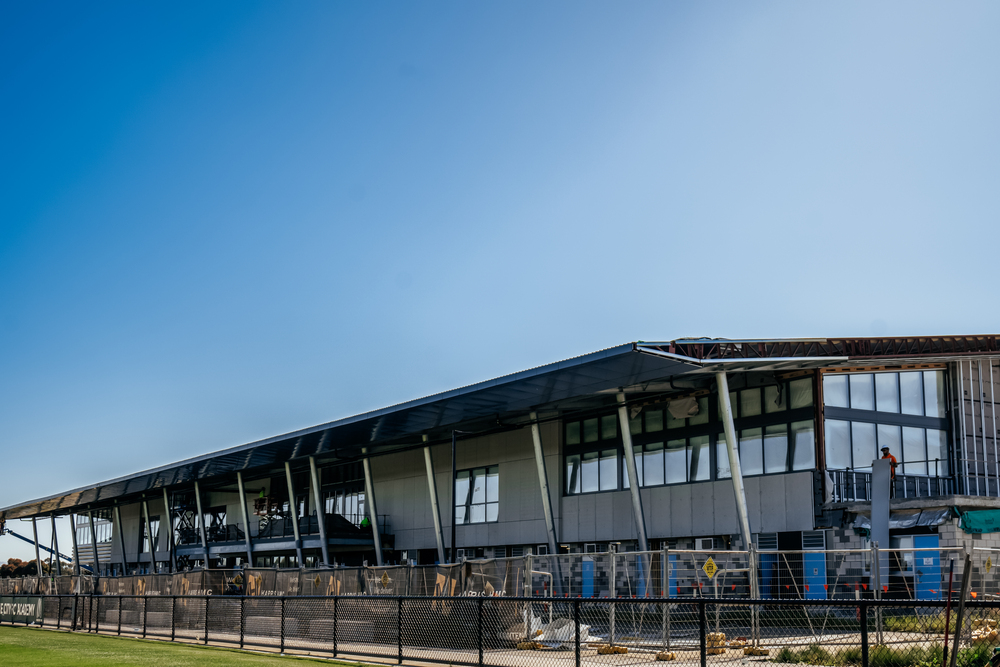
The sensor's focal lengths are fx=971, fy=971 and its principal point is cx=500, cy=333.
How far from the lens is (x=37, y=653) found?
2033 centimetres

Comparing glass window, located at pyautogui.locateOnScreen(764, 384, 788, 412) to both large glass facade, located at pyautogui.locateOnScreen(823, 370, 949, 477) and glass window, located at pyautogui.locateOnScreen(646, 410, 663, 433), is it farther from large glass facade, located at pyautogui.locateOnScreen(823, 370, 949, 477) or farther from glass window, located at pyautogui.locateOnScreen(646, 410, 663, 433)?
glass window, located at pyautogui.locateOnScreen(646, 410, 663, 433)

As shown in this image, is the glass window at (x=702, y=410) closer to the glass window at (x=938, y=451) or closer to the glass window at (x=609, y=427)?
the glass window at (x=609, y=427)

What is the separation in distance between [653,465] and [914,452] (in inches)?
366

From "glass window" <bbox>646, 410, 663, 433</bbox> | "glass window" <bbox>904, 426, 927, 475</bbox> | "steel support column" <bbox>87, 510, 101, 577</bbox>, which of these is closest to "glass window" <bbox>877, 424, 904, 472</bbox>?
"glass window" <bbox>904, 426, 927, 475</bbox>

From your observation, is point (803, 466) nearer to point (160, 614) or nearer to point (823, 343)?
point (823, 343)

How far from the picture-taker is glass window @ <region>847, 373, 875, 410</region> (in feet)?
103

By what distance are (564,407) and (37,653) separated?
873 inches

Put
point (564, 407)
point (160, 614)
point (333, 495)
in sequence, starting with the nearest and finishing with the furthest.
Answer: point (160, 614) → point (564, 407) → point (333, 495)

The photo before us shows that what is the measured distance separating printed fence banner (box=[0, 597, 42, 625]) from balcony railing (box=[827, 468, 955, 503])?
2610cm

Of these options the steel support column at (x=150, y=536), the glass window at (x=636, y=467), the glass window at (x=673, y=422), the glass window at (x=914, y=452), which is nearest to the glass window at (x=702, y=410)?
the glass window at (x=673, y=422)

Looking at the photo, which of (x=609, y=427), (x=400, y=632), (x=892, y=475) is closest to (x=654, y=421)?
(x=609, y=427)

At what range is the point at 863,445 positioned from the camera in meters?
31.3

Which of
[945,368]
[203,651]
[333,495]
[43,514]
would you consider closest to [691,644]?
[203,651]

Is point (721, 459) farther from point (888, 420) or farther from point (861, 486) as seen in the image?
point (888, 420)
